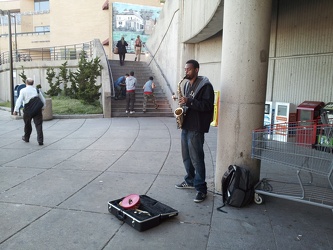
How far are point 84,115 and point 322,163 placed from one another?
10315 mm

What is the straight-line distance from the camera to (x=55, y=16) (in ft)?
111

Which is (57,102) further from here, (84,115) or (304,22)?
(304,22)

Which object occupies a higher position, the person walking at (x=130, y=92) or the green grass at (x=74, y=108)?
the person walking at (x=130, y=92)

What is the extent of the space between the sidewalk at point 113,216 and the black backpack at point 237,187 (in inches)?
4.3

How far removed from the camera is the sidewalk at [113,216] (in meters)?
3.23

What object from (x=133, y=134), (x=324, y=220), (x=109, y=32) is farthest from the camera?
(x=109, y=32)

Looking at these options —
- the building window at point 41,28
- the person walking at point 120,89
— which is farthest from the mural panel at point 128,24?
the person walking at point 120,89

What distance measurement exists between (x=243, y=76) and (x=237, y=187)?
1493 millimetres

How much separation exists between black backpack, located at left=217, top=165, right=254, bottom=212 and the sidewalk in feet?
0.36

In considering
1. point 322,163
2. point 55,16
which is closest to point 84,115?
point 322,163

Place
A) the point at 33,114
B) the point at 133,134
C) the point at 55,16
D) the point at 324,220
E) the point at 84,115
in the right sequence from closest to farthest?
the point at 324,220, the point at 33,114, the point at 133,134, the point at 84,115, the point at 55,16

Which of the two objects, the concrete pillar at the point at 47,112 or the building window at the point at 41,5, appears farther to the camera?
the building window at the point at 41,5

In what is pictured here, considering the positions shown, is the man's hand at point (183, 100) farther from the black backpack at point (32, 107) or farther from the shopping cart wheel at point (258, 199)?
the black backpack at point (32, 107)

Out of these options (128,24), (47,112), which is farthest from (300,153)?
(128,24)
